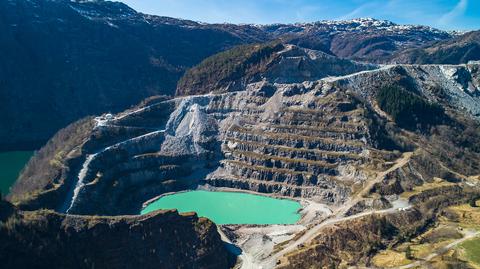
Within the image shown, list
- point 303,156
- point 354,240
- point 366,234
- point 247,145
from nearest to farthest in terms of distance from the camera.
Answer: point 354,240
point 366,234
point 303,156
point 247,145

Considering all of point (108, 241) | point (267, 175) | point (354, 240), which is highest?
point (267, 175)

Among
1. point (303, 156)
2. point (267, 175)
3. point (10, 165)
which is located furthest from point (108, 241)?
point (10, 165)

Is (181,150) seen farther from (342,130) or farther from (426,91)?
(426,91)

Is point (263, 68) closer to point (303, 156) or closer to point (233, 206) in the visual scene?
point (303, 156)

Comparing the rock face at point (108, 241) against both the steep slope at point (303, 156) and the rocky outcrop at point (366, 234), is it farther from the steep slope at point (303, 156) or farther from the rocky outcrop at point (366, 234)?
the rocky outcrop at point (366, 234)

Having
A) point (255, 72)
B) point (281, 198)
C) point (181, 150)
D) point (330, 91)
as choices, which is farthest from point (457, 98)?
point (181, 150)

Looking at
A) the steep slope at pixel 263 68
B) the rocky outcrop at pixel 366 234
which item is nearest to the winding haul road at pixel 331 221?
the rocky outcrop at pixel 366 234
